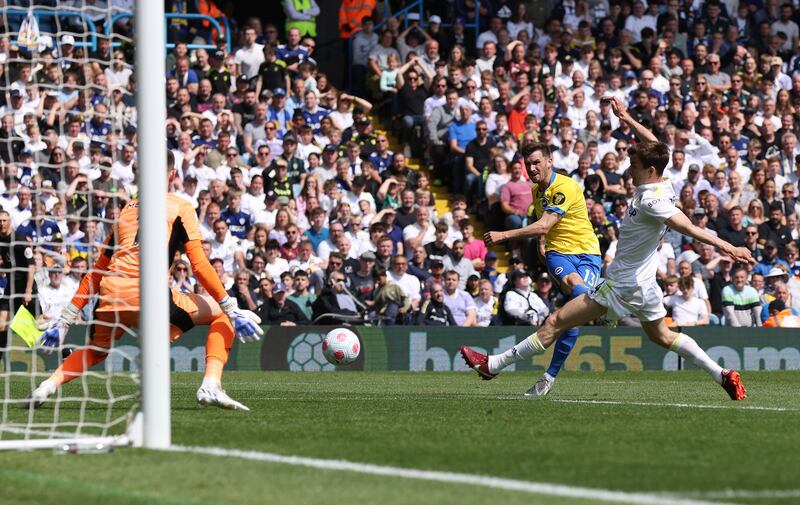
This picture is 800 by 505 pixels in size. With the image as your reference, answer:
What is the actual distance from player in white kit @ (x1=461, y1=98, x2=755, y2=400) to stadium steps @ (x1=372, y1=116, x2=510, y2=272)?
1193cm

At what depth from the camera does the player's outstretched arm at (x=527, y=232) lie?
1162 cm

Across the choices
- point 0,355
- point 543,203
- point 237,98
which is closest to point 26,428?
point 543,203

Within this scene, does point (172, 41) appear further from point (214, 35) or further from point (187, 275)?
point (187, 275)

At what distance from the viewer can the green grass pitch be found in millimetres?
5941

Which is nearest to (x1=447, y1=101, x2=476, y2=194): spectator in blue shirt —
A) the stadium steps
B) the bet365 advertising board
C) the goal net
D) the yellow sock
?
the stadium steps

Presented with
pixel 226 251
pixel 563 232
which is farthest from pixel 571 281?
pixel 226 251

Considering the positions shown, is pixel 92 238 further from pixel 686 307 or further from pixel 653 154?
pixel 686 307

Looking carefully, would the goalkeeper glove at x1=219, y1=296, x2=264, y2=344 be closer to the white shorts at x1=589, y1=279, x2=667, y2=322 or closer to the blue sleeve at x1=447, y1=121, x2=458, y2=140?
the white shorts at x1=589, y1=279, x2=667, y2=322

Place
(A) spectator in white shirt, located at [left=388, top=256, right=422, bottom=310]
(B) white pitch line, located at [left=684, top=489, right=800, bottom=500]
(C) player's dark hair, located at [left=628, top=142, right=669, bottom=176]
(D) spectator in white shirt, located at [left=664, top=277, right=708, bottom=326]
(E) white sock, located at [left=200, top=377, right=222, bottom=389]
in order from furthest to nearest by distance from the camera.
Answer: (D) spectator in white shirt, located at [left=664, top=277, right=708, bottom=326] < (A) spectator in white shirt, located at [left=388, top=256, right=422, bottom=310] < (C) player's dark hair, located at [left=628, top=142, right=669, bottom=176] < (E) white sock, located at [left=200, top=377, right=222, bottom=389] < (B) white pitch line, located at [left=684, top=489, right=800, bottom=500]

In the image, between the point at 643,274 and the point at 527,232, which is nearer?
the point at 643,274

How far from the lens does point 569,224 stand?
42.8 feet

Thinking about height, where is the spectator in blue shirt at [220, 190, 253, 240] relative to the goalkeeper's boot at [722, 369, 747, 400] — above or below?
above

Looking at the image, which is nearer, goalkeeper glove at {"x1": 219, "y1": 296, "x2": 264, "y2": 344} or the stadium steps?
goalkeeper glove at {"x1": 219, "y1": 296, "x2": 264, "y2": 344}

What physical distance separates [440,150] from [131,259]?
1463 cm
